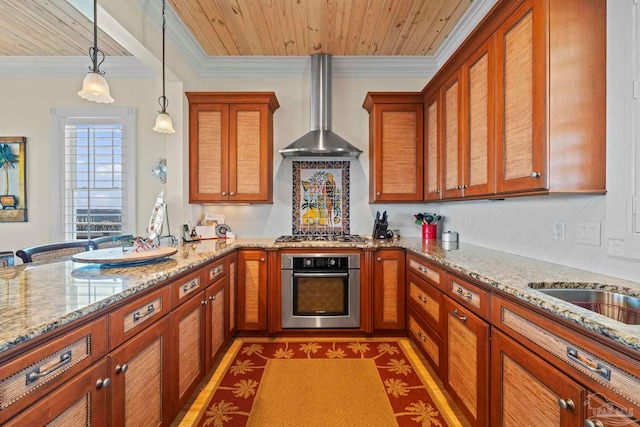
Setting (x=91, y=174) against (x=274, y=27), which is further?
(x=91, y=174)

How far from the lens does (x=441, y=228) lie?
3.50 m

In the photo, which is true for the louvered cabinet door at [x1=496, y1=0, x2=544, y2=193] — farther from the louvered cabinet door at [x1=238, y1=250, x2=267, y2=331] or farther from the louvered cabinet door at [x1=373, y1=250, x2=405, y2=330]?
the louvered cabinet door at [x1=238, y1=250, x2=267, y2=331]

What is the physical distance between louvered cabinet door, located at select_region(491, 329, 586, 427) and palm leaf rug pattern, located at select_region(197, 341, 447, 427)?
21.9 inches

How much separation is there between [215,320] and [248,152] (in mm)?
1637

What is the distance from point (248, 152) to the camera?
3.15 meters

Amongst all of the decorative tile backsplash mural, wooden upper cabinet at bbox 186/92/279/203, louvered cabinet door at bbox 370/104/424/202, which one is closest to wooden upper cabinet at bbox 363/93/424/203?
louvered cabinet door at bbox 370/104/424/202

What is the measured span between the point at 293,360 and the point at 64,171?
334cm

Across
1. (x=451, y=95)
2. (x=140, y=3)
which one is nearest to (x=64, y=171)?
(x=140, y=3)

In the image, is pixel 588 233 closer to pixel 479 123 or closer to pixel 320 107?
pixel 479 123

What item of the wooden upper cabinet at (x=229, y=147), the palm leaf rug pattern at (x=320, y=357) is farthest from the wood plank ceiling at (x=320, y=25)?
the palm leaf rug pattern at (x=320, y=357)

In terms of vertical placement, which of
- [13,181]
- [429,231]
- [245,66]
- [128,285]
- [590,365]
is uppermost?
[245,66]

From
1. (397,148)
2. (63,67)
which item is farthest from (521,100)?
(63,67)

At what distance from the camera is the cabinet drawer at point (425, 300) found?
2.09 metres

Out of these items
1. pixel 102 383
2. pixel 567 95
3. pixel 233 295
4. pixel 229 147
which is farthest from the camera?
pixel 229 147
